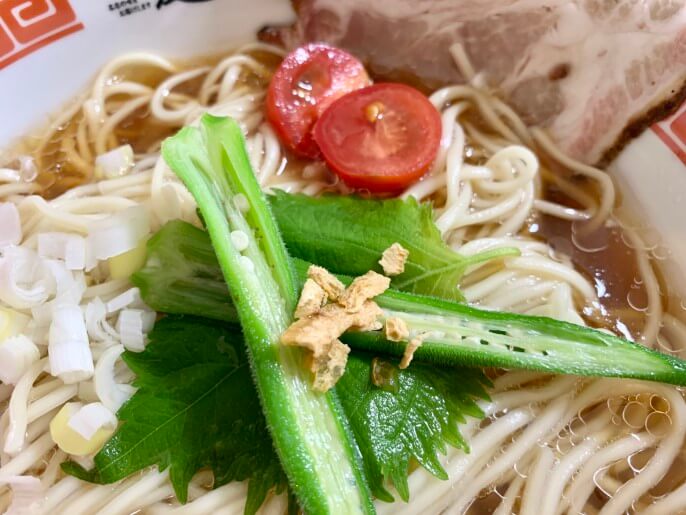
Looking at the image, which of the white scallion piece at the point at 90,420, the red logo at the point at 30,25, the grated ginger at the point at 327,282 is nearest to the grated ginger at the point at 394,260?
the grated ginger at the point at 327,282

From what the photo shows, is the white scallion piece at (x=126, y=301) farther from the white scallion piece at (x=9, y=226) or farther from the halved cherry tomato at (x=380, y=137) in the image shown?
the halved cherry tomato at (x=380, y=137)

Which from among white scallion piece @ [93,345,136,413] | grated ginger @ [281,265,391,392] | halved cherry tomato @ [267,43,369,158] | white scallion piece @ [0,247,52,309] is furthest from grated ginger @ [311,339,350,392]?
halved cherry tomato @ [267,43,369,158]

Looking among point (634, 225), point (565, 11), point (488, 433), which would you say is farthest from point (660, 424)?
point (565, 11)

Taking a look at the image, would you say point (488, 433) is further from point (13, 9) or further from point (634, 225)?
point (13, 9)

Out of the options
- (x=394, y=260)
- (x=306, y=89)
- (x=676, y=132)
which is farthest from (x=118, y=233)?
(x=676, y=132)

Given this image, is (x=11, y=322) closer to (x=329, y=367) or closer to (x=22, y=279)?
(x=22, y=279)

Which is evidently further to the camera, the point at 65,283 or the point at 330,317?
the point at 65,283

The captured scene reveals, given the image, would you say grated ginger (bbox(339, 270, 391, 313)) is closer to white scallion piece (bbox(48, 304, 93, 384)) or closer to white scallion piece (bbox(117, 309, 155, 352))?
white scallion piece (bbox(117, 309, 155, 352))
